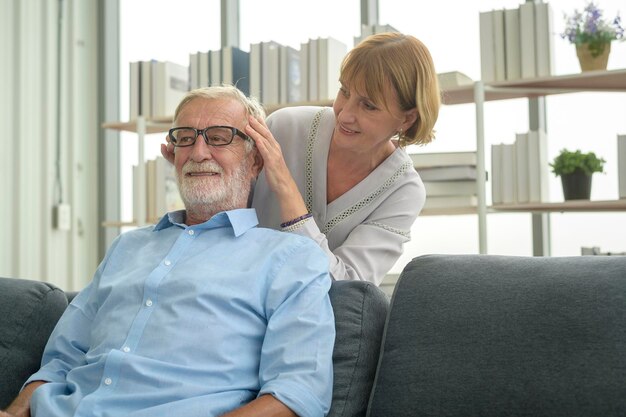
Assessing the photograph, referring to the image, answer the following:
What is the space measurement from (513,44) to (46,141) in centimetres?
240

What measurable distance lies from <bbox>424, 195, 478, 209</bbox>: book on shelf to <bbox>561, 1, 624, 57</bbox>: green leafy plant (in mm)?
688

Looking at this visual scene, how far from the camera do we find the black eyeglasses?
6.02 feet

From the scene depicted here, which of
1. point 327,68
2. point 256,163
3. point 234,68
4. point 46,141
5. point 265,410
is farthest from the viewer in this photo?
point 46,141

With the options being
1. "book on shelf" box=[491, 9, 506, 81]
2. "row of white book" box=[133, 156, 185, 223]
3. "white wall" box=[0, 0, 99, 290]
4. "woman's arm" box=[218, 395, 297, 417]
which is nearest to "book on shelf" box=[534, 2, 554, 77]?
"book on shelf" box=[491, 9, 506, 81]

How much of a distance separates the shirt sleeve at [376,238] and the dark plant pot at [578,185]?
1.04 meters

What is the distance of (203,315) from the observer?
1.61 metres

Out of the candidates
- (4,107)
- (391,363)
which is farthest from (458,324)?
(4,107)

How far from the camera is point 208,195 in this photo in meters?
1.82

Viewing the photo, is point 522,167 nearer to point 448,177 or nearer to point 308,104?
point 448,177

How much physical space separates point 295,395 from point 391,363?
0.72 ft

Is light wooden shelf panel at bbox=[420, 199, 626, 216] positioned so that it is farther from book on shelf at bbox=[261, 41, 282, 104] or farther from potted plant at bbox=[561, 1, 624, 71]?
book on shelf at bbox=[261, 41, 282, 104]

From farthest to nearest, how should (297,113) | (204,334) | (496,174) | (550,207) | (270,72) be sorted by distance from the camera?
1. (270,72)
2. (496,174)
3. (550,207)
4. (297,113)
5. (204,334)

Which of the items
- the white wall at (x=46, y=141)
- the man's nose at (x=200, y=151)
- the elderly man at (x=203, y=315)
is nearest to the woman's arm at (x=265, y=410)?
the elderly man at (x=203, y=315)

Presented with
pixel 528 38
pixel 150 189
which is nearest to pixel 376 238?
pixel 528 38
